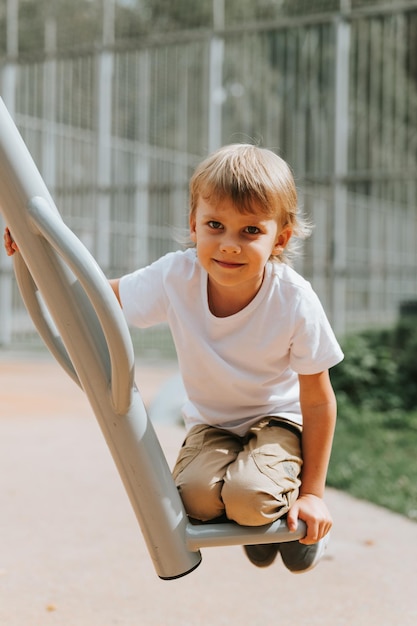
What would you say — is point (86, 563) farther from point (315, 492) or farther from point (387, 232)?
point (387, 232)

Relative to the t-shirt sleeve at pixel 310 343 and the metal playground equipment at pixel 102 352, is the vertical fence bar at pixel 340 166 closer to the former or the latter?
the t-shirt sleeve at pixel 310 343

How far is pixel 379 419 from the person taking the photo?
7398 millimetres

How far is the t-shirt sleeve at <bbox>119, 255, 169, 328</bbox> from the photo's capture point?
7.73 feet

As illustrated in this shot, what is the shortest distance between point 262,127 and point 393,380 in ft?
14.0

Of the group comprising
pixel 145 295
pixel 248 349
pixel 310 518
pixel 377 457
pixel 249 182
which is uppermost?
pixel 249 182

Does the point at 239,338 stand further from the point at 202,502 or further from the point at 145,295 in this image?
the point at 202,502

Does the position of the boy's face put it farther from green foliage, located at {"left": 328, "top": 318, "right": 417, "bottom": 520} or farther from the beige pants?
green foliage, located at {"left": 328, "top": 318, "right": 417, "bottom": 520}

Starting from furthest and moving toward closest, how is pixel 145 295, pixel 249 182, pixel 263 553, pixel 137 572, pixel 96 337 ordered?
pixel 137 572, pixel 263 553, pixel 145 295, pixel 249 182, pixel 96 337

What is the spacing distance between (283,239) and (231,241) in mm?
190

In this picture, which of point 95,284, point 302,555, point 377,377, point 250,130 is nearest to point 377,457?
point 377,377

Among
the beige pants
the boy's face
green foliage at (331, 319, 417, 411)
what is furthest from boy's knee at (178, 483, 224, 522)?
green foliage at (331, 319, 417, 411)

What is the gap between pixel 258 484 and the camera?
209cm

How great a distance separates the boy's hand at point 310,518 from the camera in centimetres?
210

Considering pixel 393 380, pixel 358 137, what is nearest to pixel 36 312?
pixel 393 380
